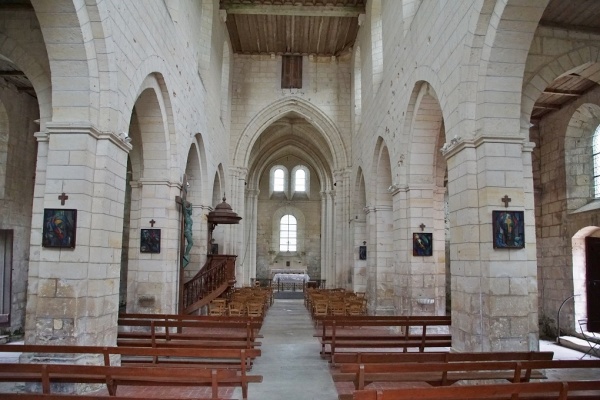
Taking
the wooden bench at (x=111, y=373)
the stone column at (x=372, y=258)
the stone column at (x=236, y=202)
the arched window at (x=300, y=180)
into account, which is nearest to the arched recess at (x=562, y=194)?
the stone column at (x=372, y=258)

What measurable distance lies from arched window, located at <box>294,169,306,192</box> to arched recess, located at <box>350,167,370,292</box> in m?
14.8

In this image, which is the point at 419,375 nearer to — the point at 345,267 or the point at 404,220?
the point at 404,220

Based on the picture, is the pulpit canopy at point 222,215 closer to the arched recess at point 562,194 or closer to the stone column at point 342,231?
the stone column at point 342,231

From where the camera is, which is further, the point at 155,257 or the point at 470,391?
the point at 155,257

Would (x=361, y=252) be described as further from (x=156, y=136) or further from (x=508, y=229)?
(x=508, y=229)

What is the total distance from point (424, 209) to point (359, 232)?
28.0ft

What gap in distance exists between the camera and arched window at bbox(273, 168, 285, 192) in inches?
1396

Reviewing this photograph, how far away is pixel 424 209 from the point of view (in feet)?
37.3

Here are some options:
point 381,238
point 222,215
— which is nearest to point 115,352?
point 222,215

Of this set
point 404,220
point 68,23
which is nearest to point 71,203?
point 68,23

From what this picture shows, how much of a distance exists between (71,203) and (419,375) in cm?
486

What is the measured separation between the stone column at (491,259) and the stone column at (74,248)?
→ 511 cm

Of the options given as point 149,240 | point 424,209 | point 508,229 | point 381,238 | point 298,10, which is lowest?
point 149,240

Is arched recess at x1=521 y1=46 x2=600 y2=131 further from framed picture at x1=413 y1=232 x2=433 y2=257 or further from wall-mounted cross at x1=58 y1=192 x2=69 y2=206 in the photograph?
wall-mounted cross at x1=58 y1=192 x2=69 y2=206
